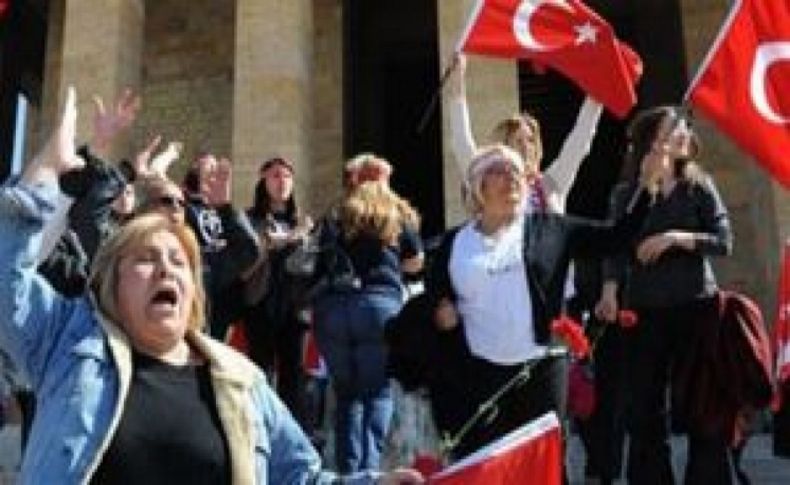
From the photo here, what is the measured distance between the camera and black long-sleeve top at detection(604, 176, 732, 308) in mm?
6316

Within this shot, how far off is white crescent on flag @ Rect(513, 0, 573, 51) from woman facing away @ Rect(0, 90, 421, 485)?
411cm

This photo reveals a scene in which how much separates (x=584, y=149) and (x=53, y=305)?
11.2 feet

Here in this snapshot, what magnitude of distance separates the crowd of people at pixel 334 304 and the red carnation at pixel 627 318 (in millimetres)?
37

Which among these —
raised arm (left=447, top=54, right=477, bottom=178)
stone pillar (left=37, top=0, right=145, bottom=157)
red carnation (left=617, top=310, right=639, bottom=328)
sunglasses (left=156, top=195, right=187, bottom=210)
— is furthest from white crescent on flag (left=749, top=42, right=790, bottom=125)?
stone pillar (left=37, top=0, right=145, bottom=157)

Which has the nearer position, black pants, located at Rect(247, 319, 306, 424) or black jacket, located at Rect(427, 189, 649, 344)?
black jacket, located at Rect(427, 189, 649, 344)

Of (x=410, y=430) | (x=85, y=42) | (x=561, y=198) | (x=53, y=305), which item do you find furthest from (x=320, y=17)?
(x=53, y=305)

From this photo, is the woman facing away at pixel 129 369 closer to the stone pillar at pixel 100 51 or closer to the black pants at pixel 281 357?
the black pants at pixel 281 357

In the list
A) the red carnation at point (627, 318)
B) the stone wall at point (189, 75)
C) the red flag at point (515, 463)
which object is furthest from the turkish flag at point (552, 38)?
the stone wall at point (189, 75)

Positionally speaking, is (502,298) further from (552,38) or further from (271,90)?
(271,90)

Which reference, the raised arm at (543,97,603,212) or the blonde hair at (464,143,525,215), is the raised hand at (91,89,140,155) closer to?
the blonde hair at (464,143,525,215)

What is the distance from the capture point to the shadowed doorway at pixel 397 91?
19.1 metres

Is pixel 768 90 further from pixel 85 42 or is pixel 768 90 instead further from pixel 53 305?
pixel 85 42

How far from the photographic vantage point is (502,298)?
494 centimetres

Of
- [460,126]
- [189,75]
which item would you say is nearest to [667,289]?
[460,126]
